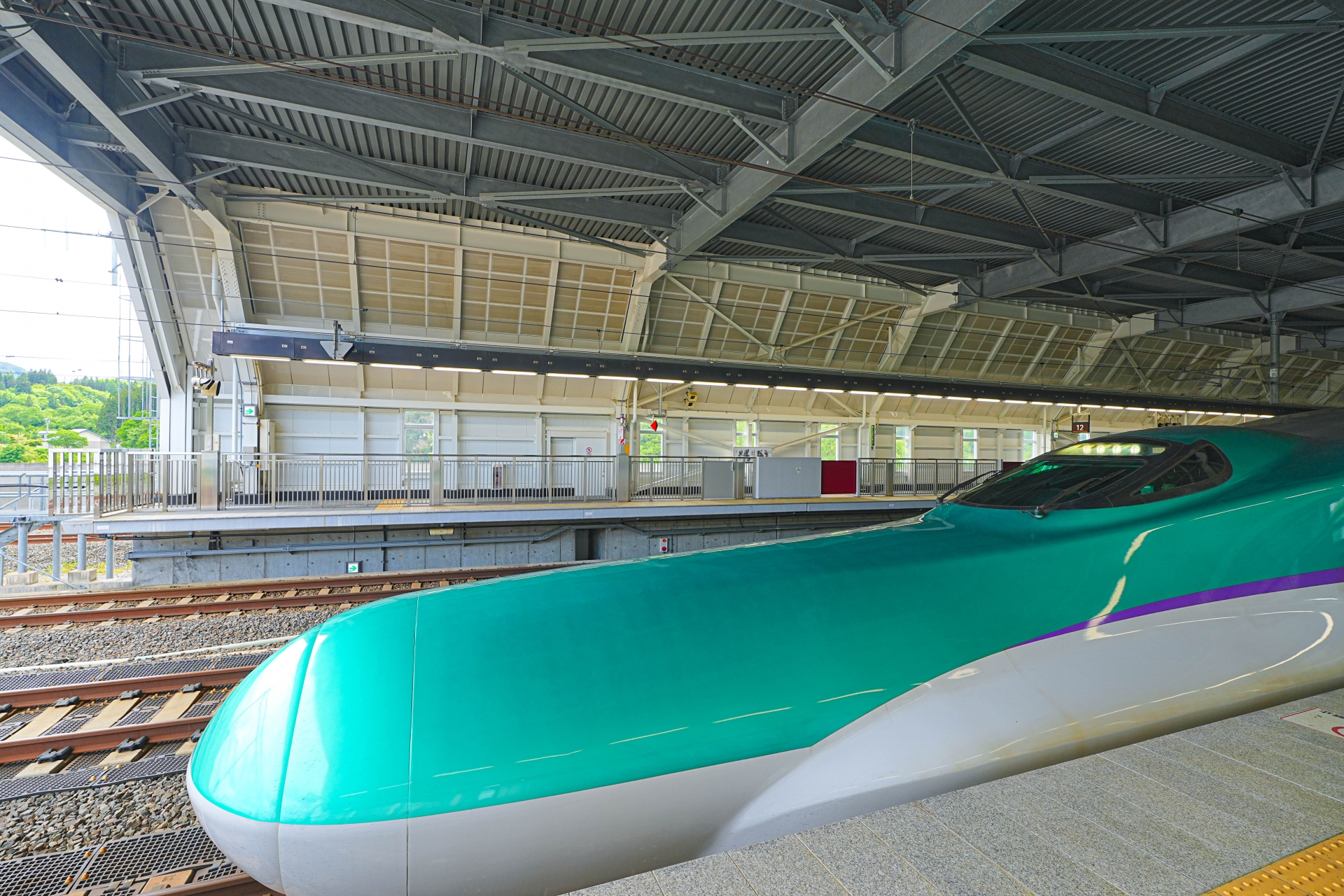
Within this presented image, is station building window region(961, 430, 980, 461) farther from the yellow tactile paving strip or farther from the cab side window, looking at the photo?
the yellow tactile paving strip

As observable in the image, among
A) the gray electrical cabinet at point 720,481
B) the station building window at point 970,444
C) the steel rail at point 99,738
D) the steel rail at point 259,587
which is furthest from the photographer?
the station building window at point 970,444

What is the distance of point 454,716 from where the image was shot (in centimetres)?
240

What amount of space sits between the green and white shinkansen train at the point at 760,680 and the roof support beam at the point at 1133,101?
21.3ft

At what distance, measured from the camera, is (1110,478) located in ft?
13.4

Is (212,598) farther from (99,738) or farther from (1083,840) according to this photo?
(1083,840)

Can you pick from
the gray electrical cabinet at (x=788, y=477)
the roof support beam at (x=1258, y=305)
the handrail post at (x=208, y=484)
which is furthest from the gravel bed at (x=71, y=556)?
the roof support beam at (x=1258, y=305)

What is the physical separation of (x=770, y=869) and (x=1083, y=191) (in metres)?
14.8

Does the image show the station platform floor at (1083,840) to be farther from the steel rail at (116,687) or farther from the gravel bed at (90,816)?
the steel rail at (116,687)

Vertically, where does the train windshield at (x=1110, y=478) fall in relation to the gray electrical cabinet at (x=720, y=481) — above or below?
above

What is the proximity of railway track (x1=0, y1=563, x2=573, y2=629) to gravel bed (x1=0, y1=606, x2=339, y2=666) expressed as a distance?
0.22 m

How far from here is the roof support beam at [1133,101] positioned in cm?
829

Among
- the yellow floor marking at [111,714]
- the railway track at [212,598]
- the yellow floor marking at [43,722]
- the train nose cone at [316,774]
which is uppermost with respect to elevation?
the train nose cone at [316,774]

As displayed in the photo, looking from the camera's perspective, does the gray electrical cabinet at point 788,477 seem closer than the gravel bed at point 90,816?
No

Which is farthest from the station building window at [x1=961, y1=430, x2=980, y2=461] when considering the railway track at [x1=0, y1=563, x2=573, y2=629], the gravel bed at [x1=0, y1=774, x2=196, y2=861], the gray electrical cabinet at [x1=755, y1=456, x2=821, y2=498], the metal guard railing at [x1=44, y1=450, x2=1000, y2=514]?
the gravel bed at [x1=0, y1=774, x2=196, y2=861]
